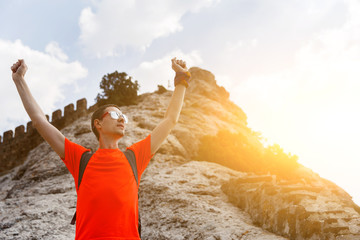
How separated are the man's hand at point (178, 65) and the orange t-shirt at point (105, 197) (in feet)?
3.20

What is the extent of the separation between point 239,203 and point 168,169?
377cm

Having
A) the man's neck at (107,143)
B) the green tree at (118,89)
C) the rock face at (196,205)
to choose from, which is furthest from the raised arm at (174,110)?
the green tree at (118,89)

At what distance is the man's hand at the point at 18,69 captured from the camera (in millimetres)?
2500

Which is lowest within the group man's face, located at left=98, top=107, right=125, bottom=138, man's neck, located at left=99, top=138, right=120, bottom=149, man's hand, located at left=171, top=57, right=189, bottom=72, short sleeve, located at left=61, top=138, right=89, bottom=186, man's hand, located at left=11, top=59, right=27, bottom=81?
short sleeve, located at left=61, top=138, right=89, bottom=186

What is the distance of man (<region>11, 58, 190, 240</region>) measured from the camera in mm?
2129

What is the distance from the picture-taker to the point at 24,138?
90.3ft

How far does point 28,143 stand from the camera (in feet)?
87.6

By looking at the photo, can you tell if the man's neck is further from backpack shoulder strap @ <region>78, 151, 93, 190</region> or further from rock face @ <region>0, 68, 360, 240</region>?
rock face @ <region>0, 68, 360, 240</region>

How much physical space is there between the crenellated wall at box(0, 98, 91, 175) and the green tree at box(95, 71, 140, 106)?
1.93 metres

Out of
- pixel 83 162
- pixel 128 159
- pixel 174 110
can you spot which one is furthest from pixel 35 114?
pixel 174 110

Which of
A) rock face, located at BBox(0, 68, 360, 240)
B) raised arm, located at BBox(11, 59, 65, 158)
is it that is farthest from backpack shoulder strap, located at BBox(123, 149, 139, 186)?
rock face, located at BBox(0, 68, 360, 240)

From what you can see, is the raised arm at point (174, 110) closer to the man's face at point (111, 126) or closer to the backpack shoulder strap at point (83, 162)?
the man's face at point (111, 126)

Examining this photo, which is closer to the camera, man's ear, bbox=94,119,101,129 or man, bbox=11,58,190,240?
man, bbox=11,58,190,240

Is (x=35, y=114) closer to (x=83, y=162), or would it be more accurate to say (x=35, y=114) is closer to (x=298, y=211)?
(x=83, y=162)
